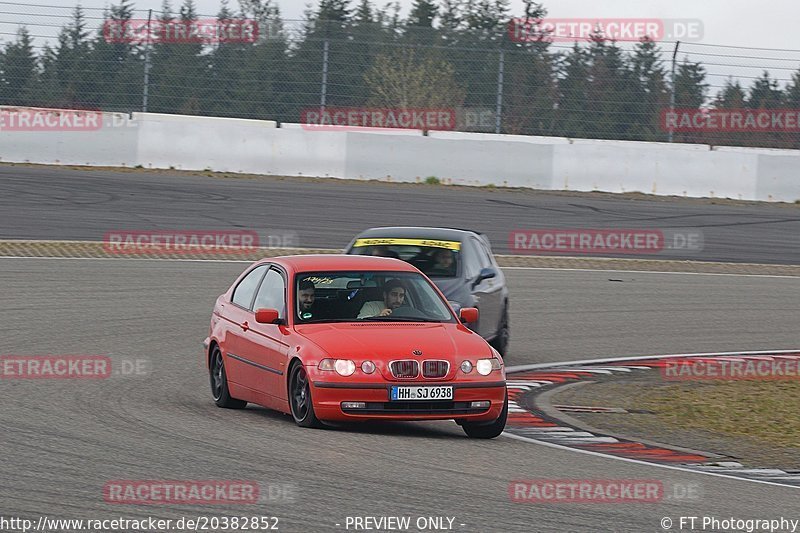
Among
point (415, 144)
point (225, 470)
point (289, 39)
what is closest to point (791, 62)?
point (415, 144)

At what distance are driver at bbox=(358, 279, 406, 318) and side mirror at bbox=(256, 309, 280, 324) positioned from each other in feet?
1.96

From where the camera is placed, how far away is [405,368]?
880cm

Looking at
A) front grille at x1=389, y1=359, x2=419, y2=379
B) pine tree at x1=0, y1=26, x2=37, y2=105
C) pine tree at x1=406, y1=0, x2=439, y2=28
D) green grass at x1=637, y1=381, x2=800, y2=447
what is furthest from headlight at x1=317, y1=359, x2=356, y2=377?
pine tree at x1=406, y1=0, x2=439, y2=28

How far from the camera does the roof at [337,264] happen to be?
394 inches

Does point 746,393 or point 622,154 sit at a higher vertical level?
point 622,154

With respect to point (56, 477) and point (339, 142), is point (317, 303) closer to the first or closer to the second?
point (56, 477)

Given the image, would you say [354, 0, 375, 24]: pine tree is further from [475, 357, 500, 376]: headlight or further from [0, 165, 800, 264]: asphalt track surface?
[475, 357, 500, 376]: headlight

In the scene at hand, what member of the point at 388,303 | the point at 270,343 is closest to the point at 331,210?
the point at 388,303

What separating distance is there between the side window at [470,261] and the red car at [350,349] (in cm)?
318

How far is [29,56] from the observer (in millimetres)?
28984

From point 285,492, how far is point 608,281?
48.8ft

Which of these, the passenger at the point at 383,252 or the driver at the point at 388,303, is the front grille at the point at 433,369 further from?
the passenger at the point at 383,252

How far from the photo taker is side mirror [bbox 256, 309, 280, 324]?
31.2ft

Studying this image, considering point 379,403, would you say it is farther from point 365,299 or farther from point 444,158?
point 444,158
